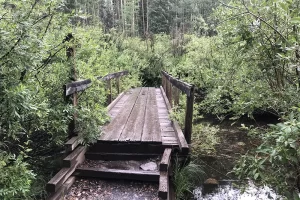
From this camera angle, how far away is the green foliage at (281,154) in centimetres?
149

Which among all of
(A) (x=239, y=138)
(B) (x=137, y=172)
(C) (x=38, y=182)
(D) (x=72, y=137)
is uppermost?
(D) (x=72, y=137)

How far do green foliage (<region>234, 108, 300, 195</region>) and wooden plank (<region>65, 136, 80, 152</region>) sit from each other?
229 cm

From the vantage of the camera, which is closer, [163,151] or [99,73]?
[163,151]

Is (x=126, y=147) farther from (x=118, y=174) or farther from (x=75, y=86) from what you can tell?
(x=75, y=86)

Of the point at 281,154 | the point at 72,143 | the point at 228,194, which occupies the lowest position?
the point at 228,194

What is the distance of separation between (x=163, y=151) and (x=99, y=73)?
6.12ft

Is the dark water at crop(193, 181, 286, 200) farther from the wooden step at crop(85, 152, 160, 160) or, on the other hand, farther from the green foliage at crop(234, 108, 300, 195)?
the green foliage at crop(234, 108, 300, 195)

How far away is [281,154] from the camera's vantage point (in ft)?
5.28

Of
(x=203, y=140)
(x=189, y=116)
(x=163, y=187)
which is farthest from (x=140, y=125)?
(x=163, y=187)

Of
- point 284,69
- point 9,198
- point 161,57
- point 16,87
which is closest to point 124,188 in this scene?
point 9,198

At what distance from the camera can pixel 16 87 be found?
Result: 6.24 ft

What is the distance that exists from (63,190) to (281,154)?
251cm

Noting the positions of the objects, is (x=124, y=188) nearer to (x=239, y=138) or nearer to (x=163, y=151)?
(x=163, y=151)

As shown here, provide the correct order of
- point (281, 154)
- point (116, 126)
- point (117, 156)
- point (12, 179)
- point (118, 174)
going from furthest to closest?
point (116, 126) → point (117, 156) → point (118, 174) → point (12, 179) → point (281, 154)
